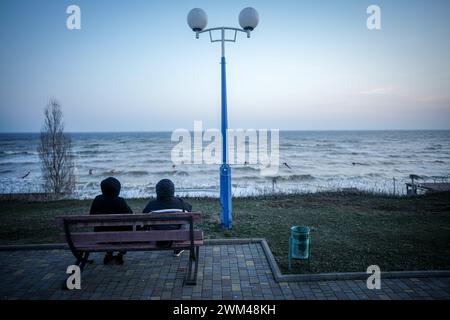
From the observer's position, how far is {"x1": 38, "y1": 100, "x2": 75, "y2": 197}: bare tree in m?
20.2

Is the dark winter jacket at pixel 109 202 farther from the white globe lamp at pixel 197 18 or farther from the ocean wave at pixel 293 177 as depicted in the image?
the ocean wave at pixel 293 177

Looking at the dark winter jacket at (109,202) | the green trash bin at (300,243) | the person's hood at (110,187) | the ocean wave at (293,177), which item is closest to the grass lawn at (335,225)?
the green trash bin at (300,243)

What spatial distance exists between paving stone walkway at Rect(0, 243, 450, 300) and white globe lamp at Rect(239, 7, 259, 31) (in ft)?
16.5

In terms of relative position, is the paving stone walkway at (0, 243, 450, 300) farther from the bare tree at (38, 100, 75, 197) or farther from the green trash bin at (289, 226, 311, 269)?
the bare tree at (38, 100, 75, 197)

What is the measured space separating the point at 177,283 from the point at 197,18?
5.58m

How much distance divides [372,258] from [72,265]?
206 inches

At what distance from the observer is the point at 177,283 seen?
4.39 m

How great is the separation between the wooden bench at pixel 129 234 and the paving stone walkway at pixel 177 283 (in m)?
0.37

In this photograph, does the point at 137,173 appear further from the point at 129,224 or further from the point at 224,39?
the point at 129,224

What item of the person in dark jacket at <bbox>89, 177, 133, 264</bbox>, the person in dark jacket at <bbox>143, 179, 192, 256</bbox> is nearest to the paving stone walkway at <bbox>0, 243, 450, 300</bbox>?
the person in dark jacket at <bbox>89, 177, 133, 264</bbox>

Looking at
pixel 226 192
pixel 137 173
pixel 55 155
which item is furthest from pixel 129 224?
pixel 137 173

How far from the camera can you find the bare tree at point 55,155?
20.2 metres

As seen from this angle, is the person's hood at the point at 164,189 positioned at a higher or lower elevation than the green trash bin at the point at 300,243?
higher
